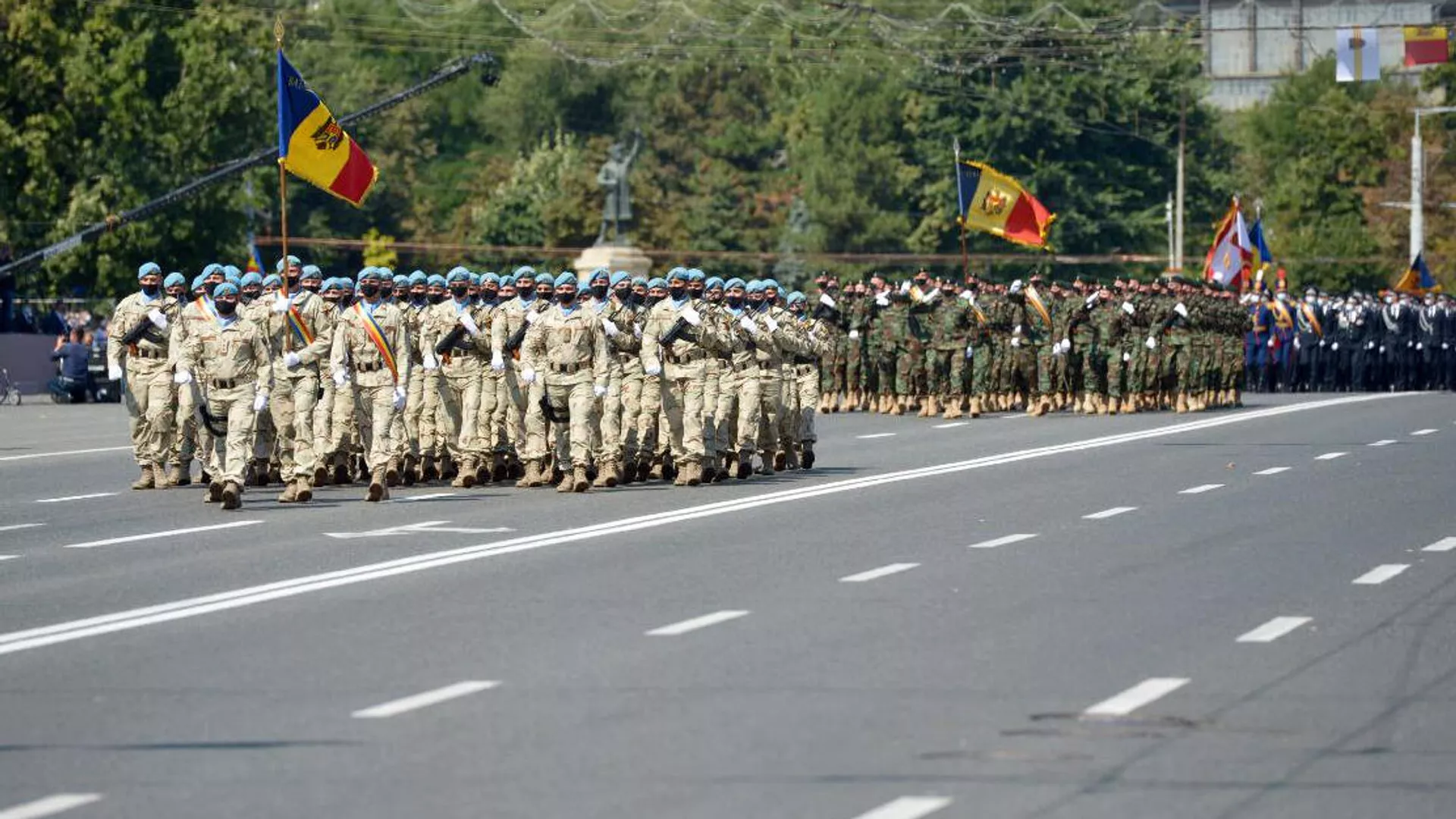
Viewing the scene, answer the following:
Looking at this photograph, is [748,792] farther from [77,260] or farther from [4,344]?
[77,260]

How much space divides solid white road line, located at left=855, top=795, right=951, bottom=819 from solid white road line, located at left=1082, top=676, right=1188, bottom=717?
1795 millimetres

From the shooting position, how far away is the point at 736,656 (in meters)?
12.0

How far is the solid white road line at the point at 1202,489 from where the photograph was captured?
22547mm

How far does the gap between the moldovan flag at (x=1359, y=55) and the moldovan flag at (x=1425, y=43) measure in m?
0.68

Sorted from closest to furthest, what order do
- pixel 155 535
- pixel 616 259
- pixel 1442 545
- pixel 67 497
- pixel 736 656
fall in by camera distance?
pixel 736 656, pixel 1442 545, pixel 155 535, pixel 67 497, pixel 616 259

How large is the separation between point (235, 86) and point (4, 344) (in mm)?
11316

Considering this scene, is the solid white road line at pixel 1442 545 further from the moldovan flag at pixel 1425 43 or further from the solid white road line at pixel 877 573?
the moldovan flag at pixel 1425 43

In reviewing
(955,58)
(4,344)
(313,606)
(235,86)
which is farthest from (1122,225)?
(313,606)

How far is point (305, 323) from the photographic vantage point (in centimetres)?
2358

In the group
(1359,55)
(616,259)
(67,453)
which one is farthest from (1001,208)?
(67,453)

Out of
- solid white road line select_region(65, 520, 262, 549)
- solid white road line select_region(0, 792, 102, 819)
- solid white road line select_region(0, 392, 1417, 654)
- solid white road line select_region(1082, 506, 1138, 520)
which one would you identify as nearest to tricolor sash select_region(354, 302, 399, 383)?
solid white road line select_region(65, 520, 262, 549)

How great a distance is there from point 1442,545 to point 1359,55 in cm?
3950

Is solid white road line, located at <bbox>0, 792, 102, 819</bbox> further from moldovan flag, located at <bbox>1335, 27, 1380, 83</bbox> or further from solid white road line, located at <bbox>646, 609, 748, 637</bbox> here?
moldovan flag, located at <bbox>1335, 27, 1380, 83</bbox>

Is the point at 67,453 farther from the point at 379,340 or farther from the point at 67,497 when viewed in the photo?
the point at 379,340
